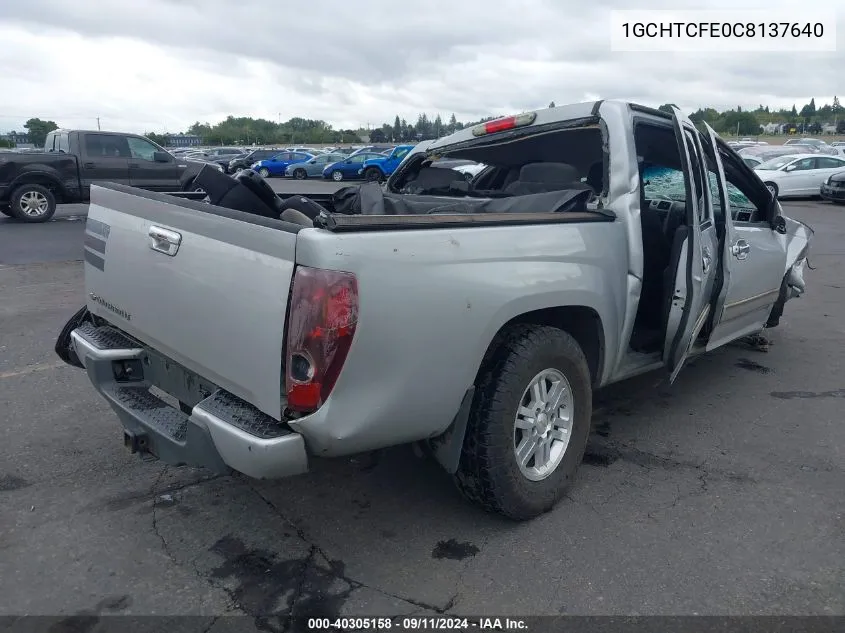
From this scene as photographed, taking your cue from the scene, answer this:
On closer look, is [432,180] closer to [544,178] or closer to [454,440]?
[544,178]

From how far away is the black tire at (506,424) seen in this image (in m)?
2.95

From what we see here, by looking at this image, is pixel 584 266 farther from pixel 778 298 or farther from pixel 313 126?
pixel 313 126

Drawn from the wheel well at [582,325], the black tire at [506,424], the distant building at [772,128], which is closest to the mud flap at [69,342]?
the black tire at [506,424]

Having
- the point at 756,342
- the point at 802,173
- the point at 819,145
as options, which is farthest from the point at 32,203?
the point at 819,145

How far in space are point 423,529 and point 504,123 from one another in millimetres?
2599

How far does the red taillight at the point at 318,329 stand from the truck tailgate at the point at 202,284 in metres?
0.05

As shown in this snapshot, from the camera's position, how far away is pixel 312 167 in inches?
1465

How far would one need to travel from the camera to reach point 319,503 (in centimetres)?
344

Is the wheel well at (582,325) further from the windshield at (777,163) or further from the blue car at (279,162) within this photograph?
the blue car at (279,162)

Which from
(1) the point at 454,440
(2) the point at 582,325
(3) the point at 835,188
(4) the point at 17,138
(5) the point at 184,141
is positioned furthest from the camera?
(5) the point at 184,141

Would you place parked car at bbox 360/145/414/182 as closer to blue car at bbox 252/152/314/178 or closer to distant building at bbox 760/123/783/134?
blue car at bbox 252/152/314/178

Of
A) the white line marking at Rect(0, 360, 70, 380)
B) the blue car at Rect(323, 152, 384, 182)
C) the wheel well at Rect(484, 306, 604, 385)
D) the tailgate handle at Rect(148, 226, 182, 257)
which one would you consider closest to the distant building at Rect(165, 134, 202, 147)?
the blue car at Rect(323, 152, 384, 182)

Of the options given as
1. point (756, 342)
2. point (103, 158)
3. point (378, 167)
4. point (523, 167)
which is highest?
point (378, 167)

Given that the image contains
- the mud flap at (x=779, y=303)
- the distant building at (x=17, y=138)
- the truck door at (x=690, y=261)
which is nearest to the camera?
the truck door at (x=690, y=261)
